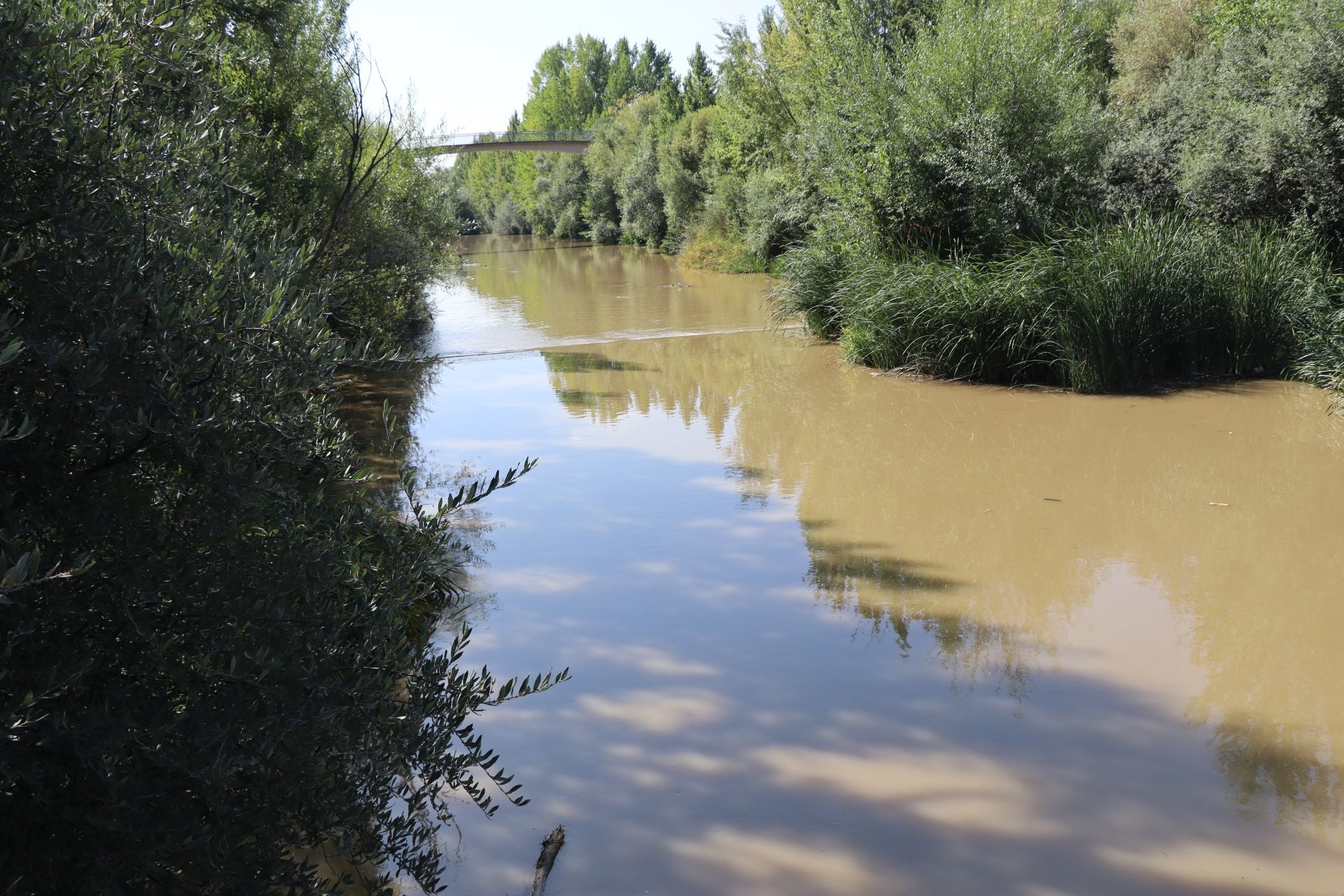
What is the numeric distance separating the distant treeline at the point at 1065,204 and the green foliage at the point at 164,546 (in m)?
9.50

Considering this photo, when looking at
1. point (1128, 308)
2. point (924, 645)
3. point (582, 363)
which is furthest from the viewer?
point (582, 363)

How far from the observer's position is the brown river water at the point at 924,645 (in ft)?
11.5

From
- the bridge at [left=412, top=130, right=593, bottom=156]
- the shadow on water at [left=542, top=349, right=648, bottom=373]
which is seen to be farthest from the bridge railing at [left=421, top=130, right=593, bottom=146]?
the shadow on water at [left=542, top=349, right=648, bottom=373]

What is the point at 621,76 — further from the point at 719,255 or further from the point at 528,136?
the point at 719,255

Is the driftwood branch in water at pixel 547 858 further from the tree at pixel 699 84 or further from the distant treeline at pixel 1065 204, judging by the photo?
the tree at pixel 699 84

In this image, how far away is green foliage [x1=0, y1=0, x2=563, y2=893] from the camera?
2.02 metres

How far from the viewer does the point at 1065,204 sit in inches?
514

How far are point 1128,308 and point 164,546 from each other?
33.4 ft

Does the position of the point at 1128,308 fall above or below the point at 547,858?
above

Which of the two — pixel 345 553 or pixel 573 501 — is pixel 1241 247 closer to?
pixel 573 501

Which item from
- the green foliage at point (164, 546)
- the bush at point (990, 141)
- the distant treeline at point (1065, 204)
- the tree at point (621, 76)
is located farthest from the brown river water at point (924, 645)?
the tree at point (621, 76)

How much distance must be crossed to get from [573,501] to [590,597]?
6.33ft

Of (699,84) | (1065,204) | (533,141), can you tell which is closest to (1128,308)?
(1065,204)

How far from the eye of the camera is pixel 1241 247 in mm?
11258
